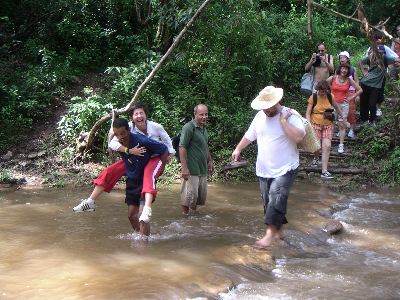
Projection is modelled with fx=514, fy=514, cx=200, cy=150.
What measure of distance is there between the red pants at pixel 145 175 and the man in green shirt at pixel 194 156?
1061mm

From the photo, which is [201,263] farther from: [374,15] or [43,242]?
[374,15]

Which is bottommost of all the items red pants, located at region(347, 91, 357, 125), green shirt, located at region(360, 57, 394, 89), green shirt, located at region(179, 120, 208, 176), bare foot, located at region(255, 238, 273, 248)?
bare foot, located at region(255, 238, 273, 248)

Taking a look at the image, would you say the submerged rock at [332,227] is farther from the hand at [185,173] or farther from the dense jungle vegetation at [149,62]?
the dense jungle vegetation at [149,62]

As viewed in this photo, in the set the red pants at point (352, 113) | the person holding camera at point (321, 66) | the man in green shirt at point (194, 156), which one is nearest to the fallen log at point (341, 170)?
the red pants at point (352, 113)

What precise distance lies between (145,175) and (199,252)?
1.03 meters

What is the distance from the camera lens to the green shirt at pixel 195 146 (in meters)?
6.97

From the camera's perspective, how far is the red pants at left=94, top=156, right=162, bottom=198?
5629 millimetres

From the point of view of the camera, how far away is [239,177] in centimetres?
1006

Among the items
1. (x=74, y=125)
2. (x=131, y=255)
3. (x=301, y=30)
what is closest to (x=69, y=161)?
(x=74, y=125)

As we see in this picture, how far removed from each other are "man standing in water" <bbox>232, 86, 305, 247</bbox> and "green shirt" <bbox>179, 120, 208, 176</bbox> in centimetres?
136

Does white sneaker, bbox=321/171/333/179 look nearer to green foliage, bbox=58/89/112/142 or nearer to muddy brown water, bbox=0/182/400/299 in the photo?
muddy brown water, bbox=0/182/400/299

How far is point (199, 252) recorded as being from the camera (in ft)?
18.5

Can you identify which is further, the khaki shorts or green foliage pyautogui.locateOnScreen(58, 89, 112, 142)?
Answer: green foliage pyautogui.locateOnScreen(58, 89, 112, 142)

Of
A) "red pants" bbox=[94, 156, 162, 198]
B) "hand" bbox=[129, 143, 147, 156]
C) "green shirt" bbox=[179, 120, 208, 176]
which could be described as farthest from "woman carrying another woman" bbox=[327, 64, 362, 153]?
"hand" bbox=[129, 143, 147, 156]
